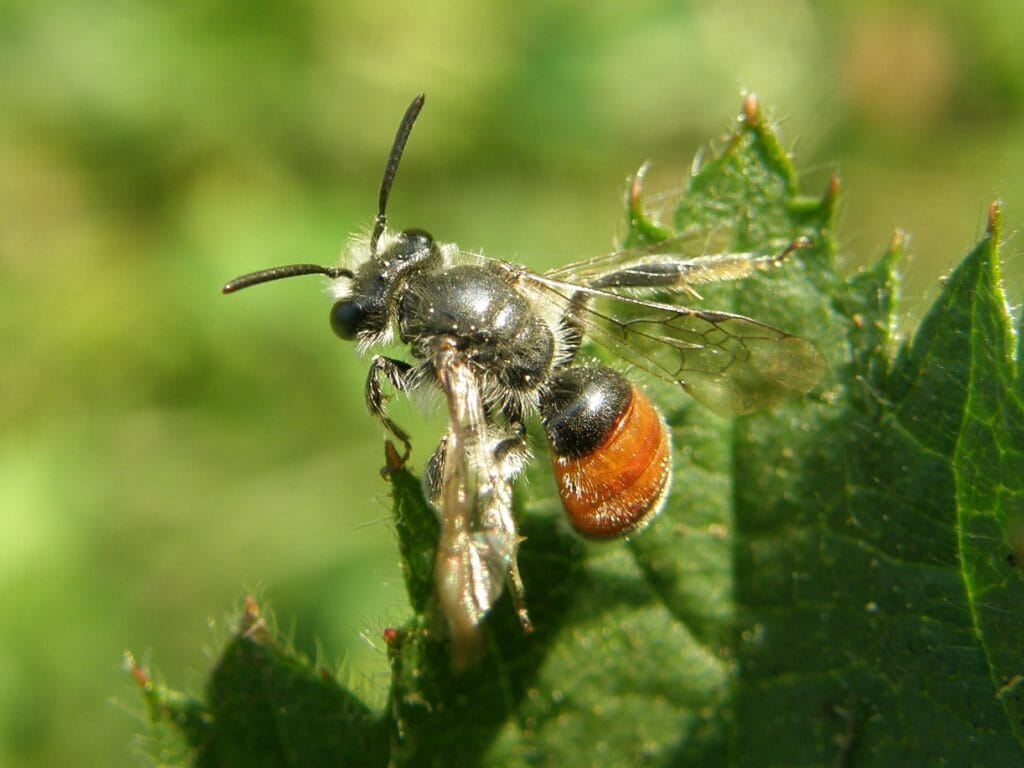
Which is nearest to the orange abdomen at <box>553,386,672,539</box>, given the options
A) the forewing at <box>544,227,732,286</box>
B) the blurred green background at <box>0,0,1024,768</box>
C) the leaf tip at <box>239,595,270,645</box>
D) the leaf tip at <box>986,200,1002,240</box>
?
the forewing at <box>544,227,732,286</box>

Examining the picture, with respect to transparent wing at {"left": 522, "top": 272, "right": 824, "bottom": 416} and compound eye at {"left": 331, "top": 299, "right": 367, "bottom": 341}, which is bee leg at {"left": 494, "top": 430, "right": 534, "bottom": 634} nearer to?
transparent wing at {"left": 522, "top": 272, "right": 824, "bottom": 416}

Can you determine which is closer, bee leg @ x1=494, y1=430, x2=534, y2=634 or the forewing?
bee leg @ x1=494, y1=430, x2=534, y2=634

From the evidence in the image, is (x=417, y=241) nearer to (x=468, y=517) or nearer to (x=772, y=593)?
(x=468, y=517)

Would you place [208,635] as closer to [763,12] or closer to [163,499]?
[163,499]

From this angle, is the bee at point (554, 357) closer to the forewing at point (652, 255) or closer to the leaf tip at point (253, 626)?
the forewing at point (652, 255)

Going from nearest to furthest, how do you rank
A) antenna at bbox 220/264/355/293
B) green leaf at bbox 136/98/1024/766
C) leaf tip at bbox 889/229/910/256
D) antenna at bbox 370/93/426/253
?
green leaf at bbox 136/98/1024/766 < leaf tip at bbox 889/229/910/256 < antenna at bbox 220/264/355/293 < antenna at bbox 370/93/426/253

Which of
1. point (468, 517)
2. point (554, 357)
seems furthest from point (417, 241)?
point (468, 517)
